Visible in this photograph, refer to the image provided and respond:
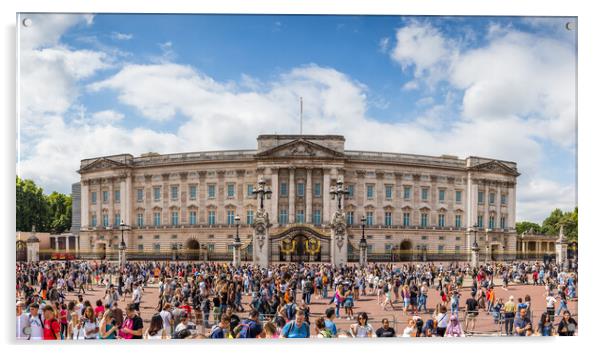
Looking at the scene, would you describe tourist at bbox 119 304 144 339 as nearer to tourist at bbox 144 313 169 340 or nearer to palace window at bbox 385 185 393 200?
tourist at bbox 144 313 169 340

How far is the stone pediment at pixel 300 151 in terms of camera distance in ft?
99.6

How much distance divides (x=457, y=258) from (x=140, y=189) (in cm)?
2008

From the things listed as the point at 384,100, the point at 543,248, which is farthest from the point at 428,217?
the point at 384,100

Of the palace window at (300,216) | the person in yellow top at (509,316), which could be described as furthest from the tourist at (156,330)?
the palace window at (300,216)

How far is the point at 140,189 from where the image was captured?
32.6 m

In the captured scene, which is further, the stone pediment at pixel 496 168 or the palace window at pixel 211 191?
the palace window at pixel 211 191

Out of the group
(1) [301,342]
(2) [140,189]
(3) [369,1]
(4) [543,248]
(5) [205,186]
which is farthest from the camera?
(5) [205,186]

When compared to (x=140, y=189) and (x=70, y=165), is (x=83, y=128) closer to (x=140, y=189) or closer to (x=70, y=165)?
(x=70, y=165)

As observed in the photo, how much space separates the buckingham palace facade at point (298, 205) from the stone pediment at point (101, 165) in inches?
86.0

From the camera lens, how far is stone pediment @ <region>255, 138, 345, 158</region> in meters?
30.4

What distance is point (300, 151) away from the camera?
123 feet

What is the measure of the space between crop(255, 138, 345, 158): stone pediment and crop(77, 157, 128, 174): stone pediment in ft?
30.0

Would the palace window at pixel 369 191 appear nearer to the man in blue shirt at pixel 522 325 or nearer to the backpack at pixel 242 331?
the man in blue shirt at pixel 522 325

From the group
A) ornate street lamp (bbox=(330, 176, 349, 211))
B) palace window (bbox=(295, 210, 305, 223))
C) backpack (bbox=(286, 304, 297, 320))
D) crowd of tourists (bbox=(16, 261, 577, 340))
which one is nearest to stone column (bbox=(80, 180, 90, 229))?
crowd of tourists (bbox=(16, 261, 577, 340))
